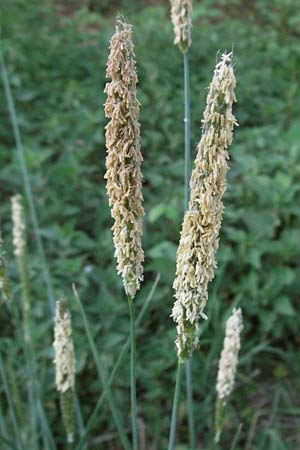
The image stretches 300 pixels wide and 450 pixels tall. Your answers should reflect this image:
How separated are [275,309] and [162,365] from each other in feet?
1.75

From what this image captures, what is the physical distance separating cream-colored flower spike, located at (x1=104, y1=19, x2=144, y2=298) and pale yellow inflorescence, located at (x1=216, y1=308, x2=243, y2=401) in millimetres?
433

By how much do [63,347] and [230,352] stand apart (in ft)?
1.19

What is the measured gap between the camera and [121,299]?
2.38m

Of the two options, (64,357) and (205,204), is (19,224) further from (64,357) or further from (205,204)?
(205,204)

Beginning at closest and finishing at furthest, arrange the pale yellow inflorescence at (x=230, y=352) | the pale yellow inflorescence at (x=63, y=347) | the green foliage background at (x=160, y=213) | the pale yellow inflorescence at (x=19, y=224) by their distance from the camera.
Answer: the pale yellow inflorescence at (x=63, y=347), the pale yellow inflorescence at (x=230, y=352), the pale yellow inflorescence at (x=19, y=224), the green foliage background at (x=160, y=213)

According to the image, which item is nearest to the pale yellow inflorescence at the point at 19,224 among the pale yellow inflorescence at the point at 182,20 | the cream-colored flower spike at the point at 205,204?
the pale yellow inflorescence at the point at 182,20

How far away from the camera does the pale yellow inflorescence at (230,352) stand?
1338mm

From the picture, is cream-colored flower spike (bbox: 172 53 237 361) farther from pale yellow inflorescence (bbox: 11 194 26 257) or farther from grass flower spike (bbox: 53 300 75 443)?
pale yellow inflorescence (bbox: 11 194 26 257)

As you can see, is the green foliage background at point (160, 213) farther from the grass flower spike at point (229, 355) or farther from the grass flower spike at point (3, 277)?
the grass flower spike at point (3, 277)

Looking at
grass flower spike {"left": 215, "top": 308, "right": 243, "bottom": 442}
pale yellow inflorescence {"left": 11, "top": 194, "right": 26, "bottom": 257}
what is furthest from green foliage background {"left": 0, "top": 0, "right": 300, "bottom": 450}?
grass flower spike {"left": 215, "top": 308, "right": 243, "bottom": 442}

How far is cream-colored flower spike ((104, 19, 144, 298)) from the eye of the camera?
2.70 feet

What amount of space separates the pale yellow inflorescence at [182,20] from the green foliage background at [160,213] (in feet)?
3.26

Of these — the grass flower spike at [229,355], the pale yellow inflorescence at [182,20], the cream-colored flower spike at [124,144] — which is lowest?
the grass flower spike at [229,355]

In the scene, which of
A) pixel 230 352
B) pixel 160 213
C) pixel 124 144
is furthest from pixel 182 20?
pixel 160 213
